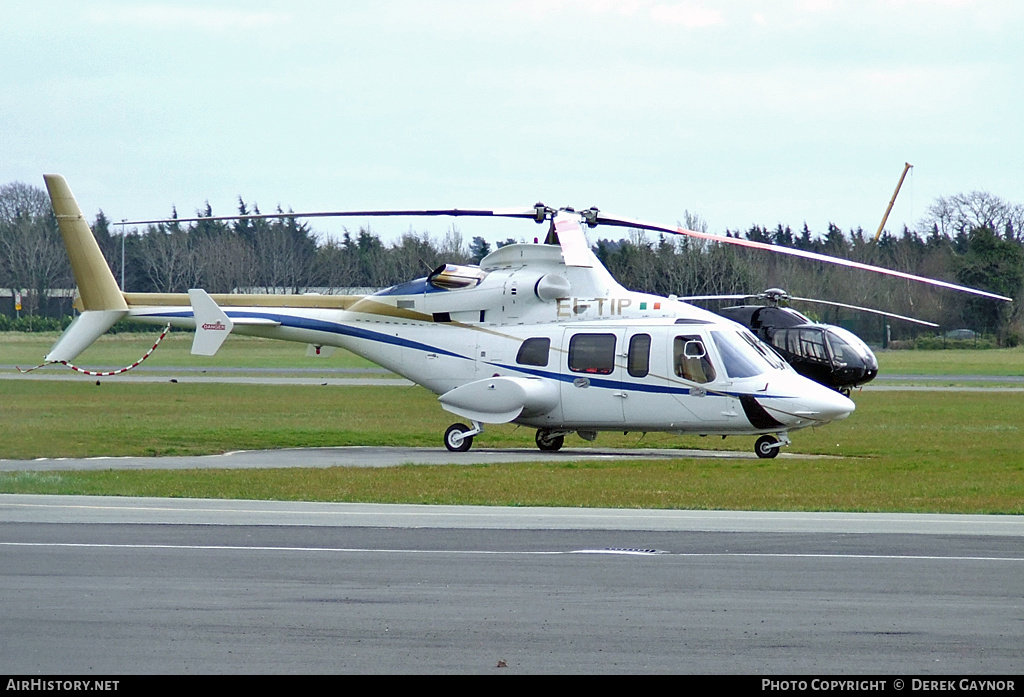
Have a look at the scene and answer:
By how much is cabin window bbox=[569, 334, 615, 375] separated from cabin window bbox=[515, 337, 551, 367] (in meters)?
0.44

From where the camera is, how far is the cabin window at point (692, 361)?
2112 centimetres

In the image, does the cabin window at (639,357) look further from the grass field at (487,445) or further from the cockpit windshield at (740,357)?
the grass field at (487,445)

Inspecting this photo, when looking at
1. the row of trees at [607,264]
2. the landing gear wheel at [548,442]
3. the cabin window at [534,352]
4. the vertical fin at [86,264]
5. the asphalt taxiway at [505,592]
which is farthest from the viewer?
the row of trees at [607,264]

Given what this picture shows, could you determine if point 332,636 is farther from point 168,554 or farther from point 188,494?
point 188,494

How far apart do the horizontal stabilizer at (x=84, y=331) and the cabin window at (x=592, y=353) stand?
28.5ft

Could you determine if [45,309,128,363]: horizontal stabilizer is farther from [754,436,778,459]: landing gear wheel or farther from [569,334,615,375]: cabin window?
[754,436,778,459]: landing gear wheel

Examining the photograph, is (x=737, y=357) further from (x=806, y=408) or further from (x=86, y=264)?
(x=86, y=264)

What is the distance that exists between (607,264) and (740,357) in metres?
64.6

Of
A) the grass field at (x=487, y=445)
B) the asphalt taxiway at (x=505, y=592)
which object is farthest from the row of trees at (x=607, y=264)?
the asphalt taxiway at (x=505, y=592)

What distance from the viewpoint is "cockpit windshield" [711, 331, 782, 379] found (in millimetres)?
21062

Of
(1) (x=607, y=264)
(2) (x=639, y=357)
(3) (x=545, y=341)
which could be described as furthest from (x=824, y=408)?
(1) (x=607, y=264)

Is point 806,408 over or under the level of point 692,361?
under

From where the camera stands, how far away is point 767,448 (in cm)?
2153

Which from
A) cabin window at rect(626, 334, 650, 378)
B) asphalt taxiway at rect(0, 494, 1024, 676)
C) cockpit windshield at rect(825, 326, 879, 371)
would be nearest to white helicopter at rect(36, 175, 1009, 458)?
cabin window at rect(626, 334, 650, 378)
